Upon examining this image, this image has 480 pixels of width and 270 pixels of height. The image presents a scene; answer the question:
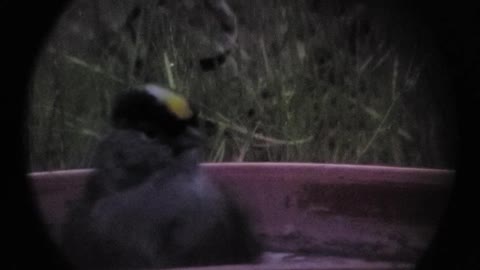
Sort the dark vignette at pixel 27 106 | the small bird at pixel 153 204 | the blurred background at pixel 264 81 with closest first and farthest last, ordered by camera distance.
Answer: the dark vignette at pixel 27 106 < the small bird at pixel 153 204 < the blurred background at pixel 264 81

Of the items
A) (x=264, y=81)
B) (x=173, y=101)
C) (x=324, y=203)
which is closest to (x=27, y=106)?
(x=173, y=101)

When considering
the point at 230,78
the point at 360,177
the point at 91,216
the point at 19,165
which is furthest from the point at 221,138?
the point at 19,165

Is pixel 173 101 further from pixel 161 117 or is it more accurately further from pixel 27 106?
pixel 27 106

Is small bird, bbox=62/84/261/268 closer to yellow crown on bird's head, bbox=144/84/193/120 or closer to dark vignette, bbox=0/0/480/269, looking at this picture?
yellow crown on bird's head, bbox=144/84/193/120

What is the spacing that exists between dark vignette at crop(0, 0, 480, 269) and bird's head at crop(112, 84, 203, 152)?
296mm

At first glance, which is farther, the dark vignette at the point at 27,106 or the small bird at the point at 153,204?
the small bird at the point at 153,204

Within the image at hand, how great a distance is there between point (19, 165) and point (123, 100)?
0.40 metres

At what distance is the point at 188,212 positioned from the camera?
3.41 ft

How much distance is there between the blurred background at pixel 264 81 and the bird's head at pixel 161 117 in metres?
0.51

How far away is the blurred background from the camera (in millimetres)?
1652

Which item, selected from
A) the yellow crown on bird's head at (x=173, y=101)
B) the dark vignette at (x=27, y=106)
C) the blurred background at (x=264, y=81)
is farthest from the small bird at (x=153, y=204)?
the blurred background at (x=264, y=81)

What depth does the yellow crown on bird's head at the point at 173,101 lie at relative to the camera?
3.39 ft

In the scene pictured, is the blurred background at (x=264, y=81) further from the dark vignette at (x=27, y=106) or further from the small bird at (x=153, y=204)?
the dark vignette at (x=27, y=106)

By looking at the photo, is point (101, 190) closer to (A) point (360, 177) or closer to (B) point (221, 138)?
(A) point (360, 177)
